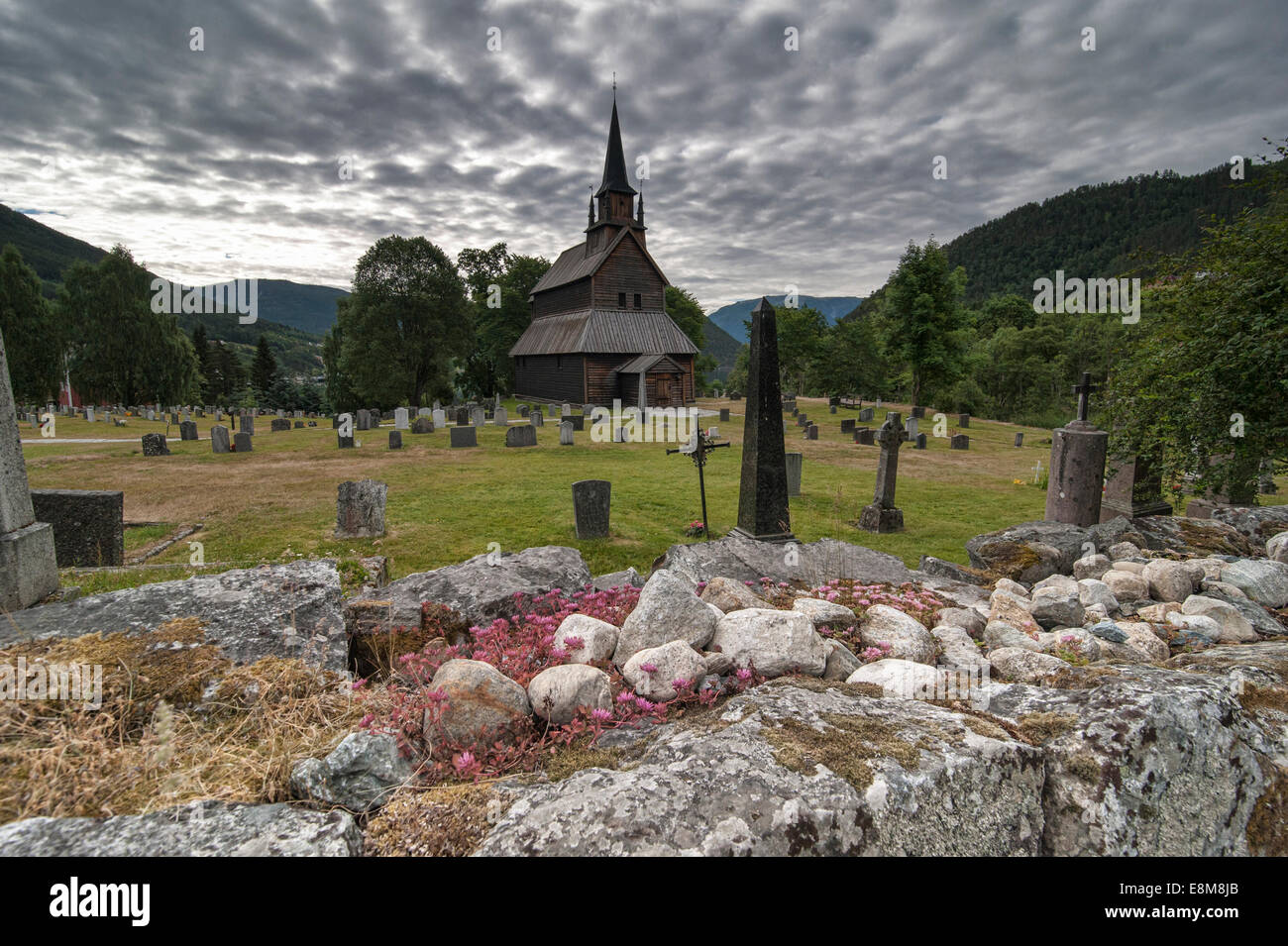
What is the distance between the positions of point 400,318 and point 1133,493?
3523cm

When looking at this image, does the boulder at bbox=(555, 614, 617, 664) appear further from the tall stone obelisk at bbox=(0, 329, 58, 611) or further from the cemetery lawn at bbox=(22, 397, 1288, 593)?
the tall stone obelisk at bbox=(0, 329, 58, 611)

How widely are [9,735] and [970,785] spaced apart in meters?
3.58

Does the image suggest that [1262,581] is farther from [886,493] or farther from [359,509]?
[359,509]

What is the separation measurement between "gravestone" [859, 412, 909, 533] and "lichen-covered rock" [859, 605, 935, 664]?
7663 millimetres

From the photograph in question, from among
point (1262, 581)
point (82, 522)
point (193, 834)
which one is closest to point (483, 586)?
point (193, 834)

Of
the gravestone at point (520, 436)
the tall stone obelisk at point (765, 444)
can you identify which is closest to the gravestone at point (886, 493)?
the tall stone obelisk at point (765, 444)

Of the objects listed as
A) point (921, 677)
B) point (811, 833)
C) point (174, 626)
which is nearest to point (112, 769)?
point (174, 626)

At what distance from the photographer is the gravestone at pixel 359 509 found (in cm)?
930

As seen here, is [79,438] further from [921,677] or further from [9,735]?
[921,677]

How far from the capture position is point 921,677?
2.90 meters

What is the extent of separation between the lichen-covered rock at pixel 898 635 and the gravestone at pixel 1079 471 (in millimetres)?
6849

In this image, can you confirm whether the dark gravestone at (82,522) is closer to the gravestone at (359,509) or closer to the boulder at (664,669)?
the gravestone at (359,509)

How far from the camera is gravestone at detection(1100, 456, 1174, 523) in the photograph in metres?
9.56
